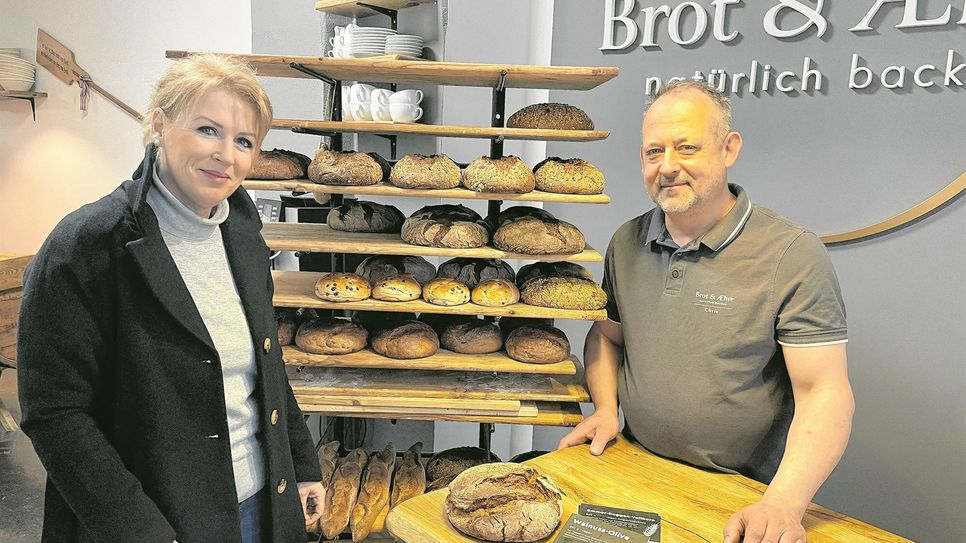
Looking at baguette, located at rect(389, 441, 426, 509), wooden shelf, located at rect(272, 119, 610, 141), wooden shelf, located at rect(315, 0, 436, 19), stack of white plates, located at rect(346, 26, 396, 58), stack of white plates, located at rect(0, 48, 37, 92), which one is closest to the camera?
wooden shelf, located at rect(272, 119, 610, 141)

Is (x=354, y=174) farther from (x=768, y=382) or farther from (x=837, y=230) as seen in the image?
(x=837, y=230)

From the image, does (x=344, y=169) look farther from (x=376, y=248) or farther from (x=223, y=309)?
(x=223, y=309)

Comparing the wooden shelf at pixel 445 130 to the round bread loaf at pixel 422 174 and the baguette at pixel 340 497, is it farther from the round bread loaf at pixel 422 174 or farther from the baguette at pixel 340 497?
the baguette at pixel 340 497

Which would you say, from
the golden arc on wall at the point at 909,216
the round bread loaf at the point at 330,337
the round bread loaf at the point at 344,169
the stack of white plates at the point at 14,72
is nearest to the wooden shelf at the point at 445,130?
the round bread loaf at the point at 344,169

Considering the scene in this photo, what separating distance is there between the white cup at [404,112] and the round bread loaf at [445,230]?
384 mm

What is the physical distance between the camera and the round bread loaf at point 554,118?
1.90 m

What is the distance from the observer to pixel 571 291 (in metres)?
1.84

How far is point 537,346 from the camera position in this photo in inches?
75.4

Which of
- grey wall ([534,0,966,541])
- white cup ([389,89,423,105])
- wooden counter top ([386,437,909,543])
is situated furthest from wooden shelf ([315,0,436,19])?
wooden counter top ([386,437,909,543])

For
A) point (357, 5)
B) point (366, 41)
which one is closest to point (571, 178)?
point (366, 41)

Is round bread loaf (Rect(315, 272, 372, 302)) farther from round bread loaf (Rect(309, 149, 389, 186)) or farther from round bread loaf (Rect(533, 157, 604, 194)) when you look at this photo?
round bread loaf (Rect(533, 157, 604, 194))

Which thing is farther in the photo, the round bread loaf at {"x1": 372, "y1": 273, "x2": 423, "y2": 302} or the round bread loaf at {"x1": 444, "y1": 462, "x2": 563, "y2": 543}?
the round bread loaf at {"x1": 372, "y1": 273, "x2": 423, "y2": 302}

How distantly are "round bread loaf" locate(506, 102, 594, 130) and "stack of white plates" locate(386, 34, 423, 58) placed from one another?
0.96m

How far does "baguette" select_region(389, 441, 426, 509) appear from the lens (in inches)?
84.0
